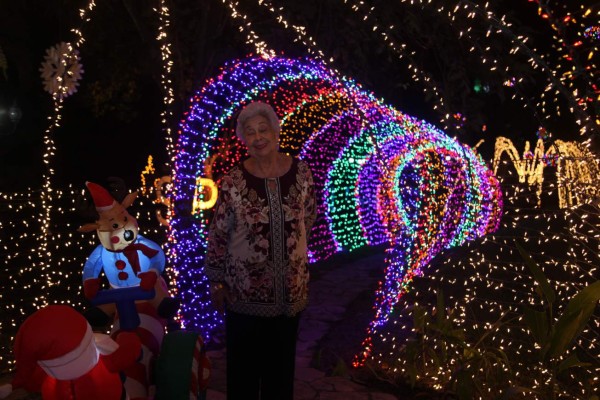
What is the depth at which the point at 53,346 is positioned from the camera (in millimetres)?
2260

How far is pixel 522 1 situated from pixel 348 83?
31.5ft

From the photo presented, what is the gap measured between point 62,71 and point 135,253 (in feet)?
7.02

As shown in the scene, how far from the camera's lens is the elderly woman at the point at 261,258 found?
283 cm

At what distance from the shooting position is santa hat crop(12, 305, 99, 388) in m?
2.26

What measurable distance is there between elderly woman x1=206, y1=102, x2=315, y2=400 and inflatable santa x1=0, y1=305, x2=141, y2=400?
636mm

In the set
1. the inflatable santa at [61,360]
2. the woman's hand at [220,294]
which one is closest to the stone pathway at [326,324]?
the woman's hand at [220,294]

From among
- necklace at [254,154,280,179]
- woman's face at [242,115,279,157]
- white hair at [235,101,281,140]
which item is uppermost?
white hair at [235,101,281,140]

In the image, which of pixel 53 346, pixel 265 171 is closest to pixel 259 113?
pixel 265 171

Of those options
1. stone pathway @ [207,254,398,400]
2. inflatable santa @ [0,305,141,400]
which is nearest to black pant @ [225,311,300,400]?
inflatable santa @ [0,305,141,400]

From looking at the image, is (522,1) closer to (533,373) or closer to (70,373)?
(533,373)

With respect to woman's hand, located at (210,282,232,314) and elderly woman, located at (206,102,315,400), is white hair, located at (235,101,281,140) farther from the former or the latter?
woman's hand, located at (210,282,232,314)

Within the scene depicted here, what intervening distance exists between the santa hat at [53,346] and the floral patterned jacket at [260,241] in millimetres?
726

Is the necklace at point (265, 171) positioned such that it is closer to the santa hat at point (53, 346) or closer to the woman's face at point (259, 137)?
the woman's face at point (259, 137)

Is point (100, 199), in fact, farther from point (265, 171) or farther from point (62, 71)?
point (62, 71)
